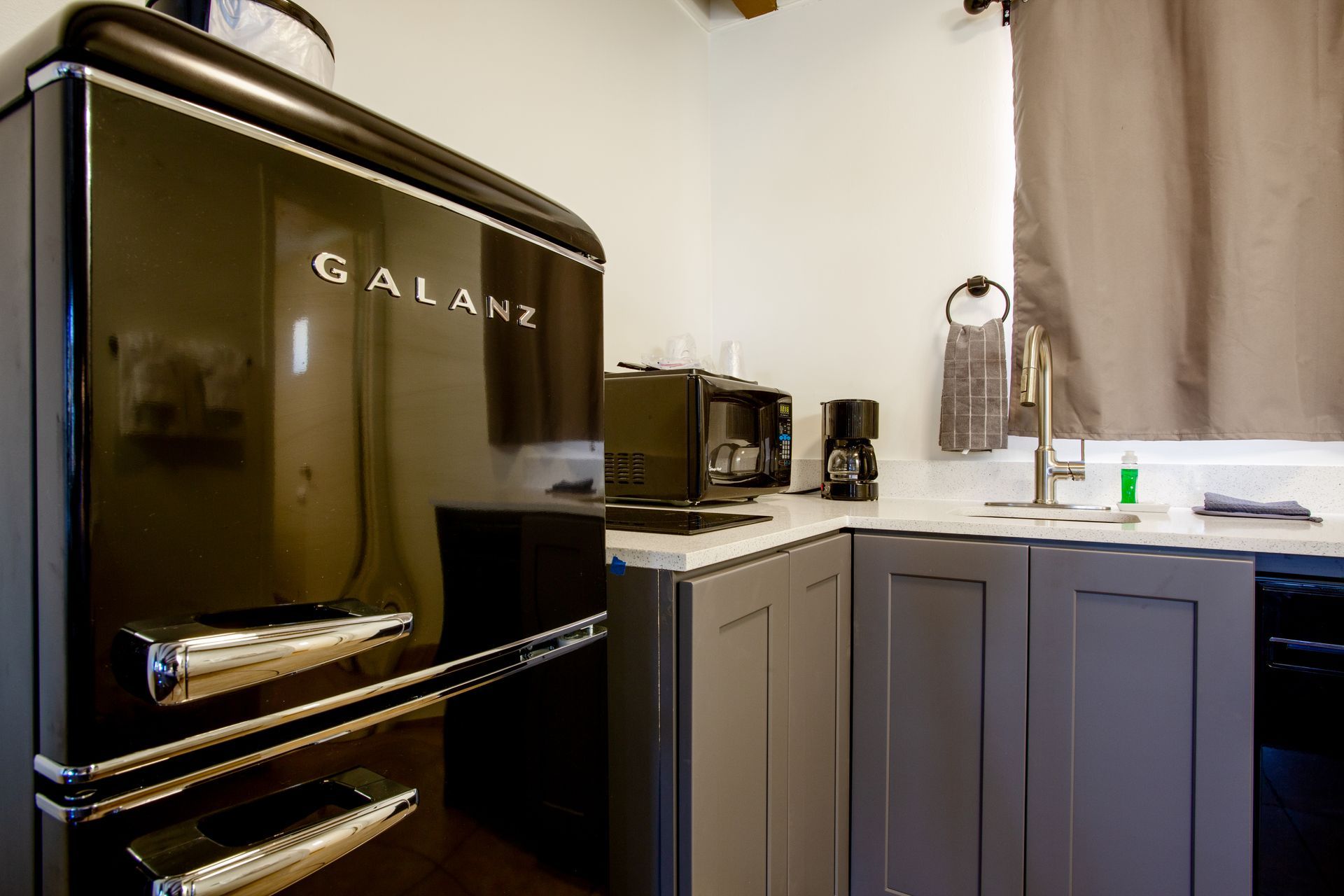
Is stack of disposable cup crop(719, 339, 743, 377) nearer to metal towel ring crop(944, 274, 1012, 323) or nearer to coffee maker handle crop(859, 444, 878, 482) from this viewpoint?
coffee maker handle crop(859, 444, 878, 482)

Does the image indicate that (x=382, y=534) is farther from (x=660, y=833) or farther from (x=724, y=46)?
(x=724, y=46)

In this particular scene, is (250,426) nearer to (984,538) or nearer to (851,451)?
(984,538)

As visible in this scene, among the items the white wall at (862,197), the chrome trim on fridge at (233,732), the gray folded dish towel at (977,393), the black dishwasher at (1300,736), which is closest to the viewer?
the chrome trim on fridge at (233,732)

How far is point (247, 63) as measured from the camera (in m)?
0.49

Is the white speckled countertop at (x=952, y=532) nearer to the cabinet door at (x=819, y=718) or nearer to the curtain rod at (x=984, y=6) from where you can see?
Result: the cabinet door at (x=819, y=718)

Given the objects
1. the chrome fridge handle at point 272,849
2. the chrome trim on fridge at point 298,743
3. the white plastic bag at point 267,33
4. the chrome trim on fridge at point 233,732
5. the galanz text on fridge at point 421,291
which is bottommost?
the chrome fridge handle at point 272,849

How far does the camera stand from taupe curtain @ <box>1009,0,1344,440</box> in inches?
63.6

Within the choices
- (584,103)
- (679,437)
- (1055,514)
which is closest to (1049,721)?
(1055,514)

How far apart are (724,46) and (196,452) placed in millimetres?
2562

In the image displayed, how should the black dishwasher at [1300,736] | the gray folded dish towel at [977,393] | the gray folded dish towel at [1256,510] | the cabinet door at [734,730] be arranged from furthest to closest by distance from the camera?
the gray folded dish towel at [977,393]
the gray folded dish towel at [1256,510]
the black dishwasher at [1300,736]
the cabinet door at [734,730]

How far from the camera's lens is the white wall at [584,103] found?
1.32 meters

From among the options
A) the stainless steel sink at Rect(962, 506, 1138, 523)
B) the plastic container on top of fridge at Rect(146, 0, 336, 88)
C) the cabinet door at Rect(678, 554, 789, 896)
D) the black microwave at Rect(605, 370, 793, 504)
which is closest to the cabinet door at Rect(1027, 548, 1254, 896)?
the stainless steel sink at Rect(962, 506, 1138, 523)

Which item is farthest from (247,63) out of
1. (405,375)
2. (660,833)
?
(660,833)

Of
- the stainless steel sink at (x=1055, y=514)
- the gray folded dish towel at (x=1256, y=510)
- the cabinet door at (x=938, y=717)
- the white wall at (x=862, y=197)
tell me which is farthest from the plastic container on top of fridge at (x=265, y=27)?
the gray folded dish towel at (x=1256, y=510)
